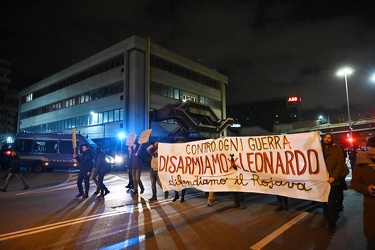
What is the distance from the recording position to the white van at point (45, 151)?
20.4 m

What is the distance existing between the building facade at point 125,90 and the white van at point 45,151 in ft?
46.6

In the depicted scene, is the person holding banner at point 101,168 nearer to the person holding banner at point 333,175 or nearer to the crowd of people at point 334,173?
the crowd of people at point 334,173

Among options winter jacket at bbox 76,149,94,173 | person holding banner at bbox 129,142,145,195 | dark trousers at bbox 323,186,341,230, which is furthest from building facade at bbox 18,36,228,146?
dark trousers at bbox 323,186,341,230

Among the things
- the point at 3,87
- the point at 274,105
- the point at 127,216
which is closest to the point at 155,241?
the point at 127,216

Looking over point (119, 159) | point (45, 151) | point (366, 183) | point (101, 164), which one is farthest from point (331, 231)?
point (45, 151)

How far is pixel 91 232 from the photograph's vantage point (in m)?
5.48

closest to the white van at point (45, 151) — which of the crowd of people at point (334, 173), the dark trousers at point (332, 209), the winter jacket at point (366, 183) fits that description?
the crowd of people at point (334, 173)

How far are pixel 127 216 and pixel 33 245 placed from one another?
2332 millimetres

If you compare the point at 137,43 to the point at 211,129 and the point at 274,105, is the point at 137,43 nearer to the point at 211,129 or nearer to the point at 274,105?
the point at 211,129

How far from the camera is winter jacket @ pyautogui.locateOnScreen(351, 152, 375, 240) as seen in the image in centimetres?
337

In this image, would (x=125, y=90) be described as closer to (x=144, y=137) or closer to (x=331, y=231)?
(x=144, y=137)

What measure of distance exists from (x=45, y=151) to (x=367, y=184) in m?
21.8

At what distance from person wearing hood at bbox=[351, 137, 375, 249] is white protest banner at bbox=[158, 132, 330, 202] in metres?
2.20

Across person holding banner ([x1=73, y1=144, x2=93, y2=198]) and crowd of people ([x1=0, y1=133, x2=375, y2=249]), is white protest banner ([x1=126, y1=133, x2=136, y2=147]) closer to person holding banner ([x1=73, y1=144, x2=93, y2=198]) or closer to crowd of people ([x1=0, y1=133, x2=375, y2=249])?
crowd of people ([x1=0, y1=133, x2=375, y2=249])
